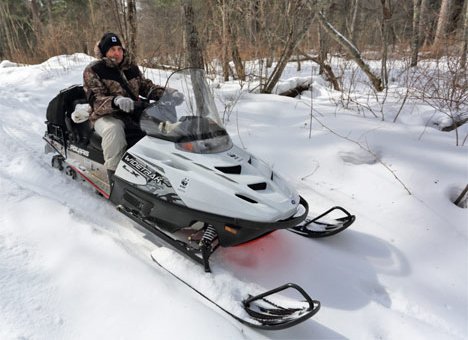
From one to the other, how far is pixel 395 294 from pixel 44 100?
571 cm

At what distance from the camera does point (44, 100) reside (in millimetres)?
5707

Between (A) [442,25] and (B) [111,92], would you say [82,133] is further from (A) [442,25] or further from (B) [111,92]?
(A) [442,25]

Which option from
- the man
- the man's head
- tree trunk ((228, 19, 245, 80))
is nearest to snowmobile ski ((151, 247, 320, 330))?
the man

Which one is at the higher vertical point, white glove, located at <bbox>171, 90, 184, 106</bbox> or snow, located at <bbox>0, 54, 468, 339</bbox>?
white glove, located at <bbox>171, 90, 184, 106</bbox>

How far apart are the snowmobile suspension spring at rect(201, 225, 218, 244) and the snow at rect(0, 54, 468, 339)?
10.2 inches

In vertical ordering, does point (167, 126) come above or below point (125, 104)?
below

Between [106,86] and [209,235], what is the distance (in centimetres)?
167

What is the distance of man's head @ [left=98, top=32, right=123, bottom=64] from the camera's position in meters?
3.01

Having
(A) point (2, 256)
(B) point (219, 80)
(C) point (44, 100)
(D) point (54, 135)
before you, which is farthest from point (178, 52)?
(A) point (2, 256)

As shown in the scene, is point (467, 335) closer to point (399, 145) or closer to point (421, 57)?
point (399, 145)

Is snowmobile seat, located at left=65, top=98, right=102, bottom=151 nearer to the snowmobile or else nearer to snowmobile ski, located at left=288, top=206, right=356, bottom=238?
the snowmobile

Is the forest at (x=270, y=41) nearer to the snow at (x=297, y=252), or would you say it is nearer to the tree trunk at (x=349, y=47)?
the tree trunk at (x=349, y=47)

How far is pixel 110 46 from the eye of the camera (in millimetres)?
3016

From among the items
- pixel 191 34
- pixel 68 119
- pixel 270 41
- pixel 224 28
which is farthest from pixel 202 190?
pixel 270 41
